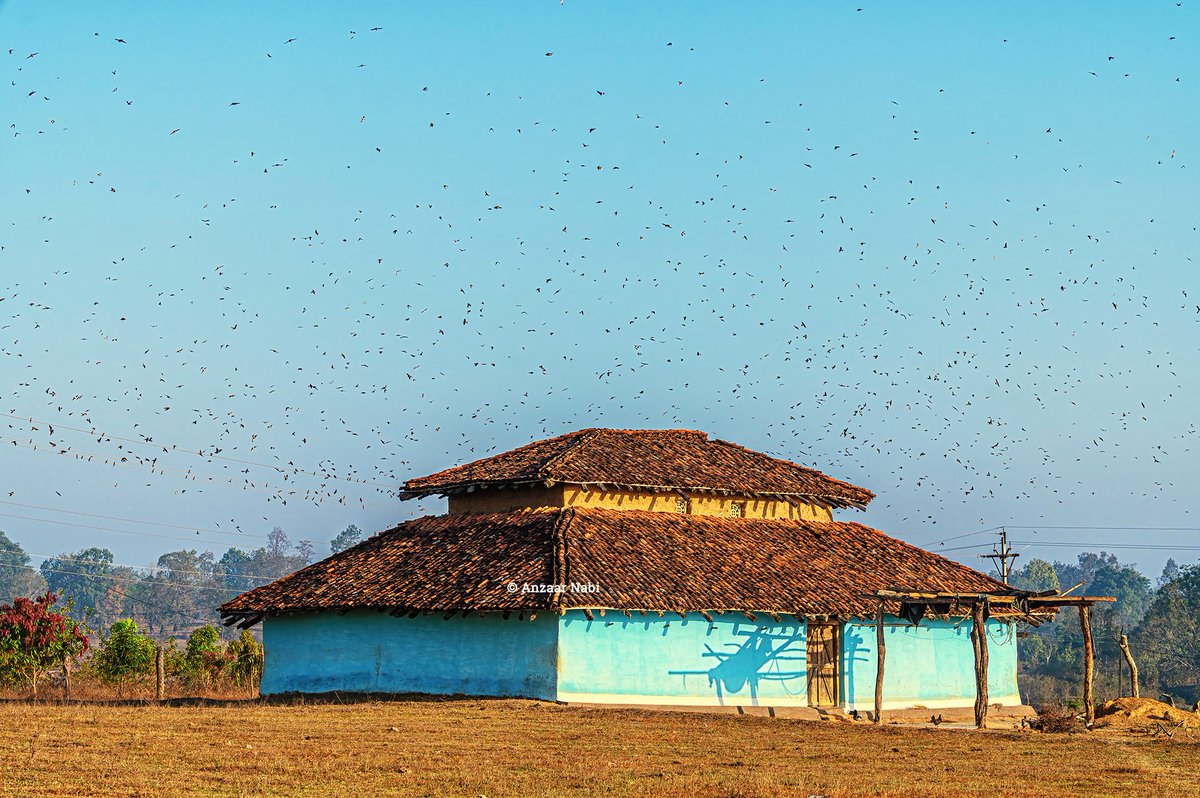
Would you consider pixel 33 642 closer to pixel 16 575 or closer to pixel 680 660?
pixel 680 660

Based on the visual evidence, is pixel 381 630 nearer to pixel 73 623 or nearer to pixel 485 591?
pixel 485 591

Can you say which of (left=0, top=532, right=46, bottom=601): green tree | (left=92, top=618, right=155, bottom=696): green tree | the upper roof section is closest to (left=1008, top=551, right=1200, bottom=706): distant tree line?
the upper roof section

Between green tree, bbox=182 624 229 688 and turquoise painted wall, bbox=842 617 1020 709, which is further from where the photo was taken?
green tree, bbox=182 624 229 688

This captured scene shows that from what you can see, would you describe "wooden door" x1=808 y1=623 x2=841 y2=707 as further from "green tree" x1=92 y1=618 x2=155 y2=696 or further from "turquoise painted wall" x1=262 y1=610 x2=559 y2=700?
"green tree" x1=92 y1=618 x2=155 y2=696

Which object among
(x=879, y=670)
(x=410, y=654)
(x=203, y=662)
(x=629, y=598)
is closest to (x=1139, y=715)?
(x=879, y=670)

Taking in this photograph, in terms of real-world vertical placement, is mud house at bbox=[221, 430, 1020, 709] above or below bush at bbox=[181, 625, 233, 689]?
above

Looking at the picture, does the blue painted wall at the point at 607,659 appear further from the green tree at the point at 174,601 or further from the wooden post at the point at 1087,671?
the green tree at the point at 174,601

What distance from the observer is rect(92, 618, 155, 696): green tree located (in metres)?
53.4

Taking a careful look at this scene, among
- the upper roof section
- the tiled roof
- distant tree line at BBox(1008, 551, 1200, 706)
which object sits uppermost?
the upper roof section

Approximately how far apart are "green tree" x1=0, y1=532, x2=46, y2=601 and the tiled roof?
15410 centimetres

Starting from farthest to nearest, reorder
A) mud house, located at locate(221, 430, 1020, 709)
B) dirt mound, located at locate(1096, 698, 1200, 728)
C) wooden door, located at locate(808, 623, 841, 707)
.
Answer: wooden door, located at locate(808, 623, 841, 707)
dirt mound, located at locate(1096, 698, 1200, 728)
mud house, located at locate(221, 430, 1020, 709)

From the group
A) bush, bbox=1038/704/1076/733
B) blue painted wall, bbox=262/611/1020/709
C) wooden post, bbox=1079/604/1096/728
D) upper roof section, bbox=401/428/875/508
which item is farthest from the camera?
upper roof section, bbox=401/428/875/508

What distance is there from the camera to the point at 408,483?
46.1 m

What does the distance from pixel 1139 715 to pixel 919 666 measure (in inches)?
238
